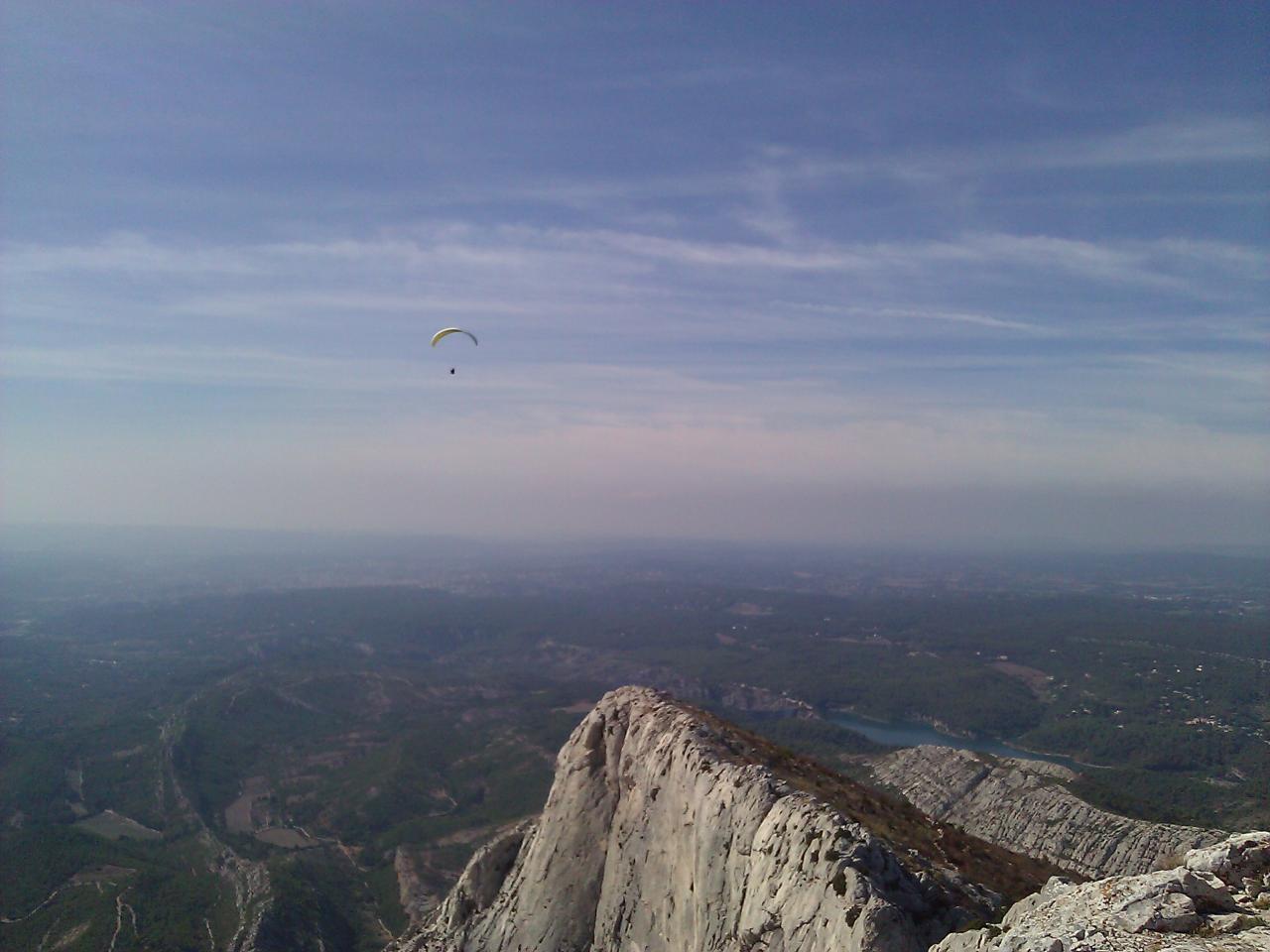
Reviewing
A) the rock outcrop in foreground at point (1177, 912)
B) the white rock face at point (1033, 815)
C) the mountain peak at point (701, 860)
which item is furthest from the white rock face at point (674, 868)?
the white rock face at point (1033, 815)

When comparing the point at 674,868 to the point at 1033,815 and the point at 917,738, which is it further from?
the point at 917,738

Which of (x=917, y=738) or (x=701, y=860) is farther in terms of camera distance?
(x=917, y=738)

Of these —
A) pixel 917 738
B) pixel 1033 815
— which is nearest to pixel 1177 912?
pixel 1033 815

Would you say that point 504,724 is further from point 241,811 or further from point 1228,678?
point 1228,678

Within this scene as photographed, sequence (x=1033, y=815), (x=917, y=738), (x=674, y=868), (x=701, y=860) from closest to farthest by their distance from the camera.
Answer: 1. (x=701, y=860)
2. (x=674, y=868)
3. (x=1033, y=815)
4. (x=917, y=738)

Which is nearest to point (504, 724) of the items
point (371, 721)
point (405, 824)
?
point (371, 721)

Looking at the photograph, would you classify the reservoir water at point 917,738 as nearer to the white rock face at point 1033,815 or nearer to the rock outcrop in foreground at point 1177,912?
the white rock face at point 1033,815

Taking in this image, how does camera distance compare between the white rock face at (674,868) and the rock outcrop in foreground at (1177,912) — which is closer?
the rock outcrop in foreground at (1177,912)
